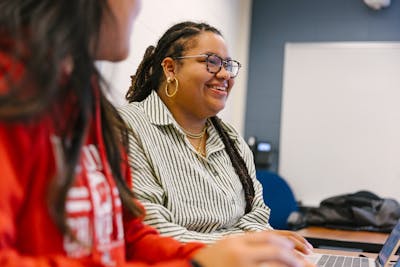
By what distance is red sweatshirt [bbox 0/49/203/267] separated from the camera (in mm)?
555

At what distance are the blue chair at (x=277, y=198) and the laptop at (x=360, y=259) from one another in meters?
1.70

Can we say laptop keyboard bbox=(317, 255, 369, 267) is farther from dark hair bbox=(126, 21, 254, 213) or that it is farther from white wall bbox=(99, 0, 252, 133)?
white wall bbox=(99, 0, 252, 133)

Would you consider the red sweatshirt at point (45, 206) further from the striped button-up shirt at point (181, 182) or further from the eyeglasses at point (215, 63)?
the eyeglasses at point (215, 63)

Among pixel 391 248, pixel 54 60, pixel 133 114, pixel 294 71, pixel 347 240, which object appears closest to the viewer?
pixel 54 60

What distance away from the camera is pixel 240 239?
0.60 metres

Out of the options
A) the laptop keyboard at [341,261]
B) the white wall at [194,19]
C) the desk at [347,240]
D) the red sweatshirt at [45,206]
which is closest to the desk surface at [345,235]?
the desk at [347,240]

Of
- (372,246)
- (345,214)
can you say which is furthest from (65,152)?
(345,214)

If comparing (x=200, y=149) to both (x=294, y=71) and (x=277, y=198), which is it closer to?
(x=277, y=198)

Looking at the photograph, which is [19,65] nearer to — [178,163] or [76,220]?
[76,220]

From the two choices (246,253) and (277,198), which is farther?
(277,198)

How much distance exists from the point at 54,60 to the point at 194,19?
255 cm

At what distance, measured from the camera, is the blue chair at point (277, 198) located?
10.8 feet

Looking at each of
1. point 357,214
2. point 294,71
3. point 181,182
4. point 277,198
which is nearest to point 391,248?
point 181,182

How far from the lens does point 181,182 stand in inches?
56.6
